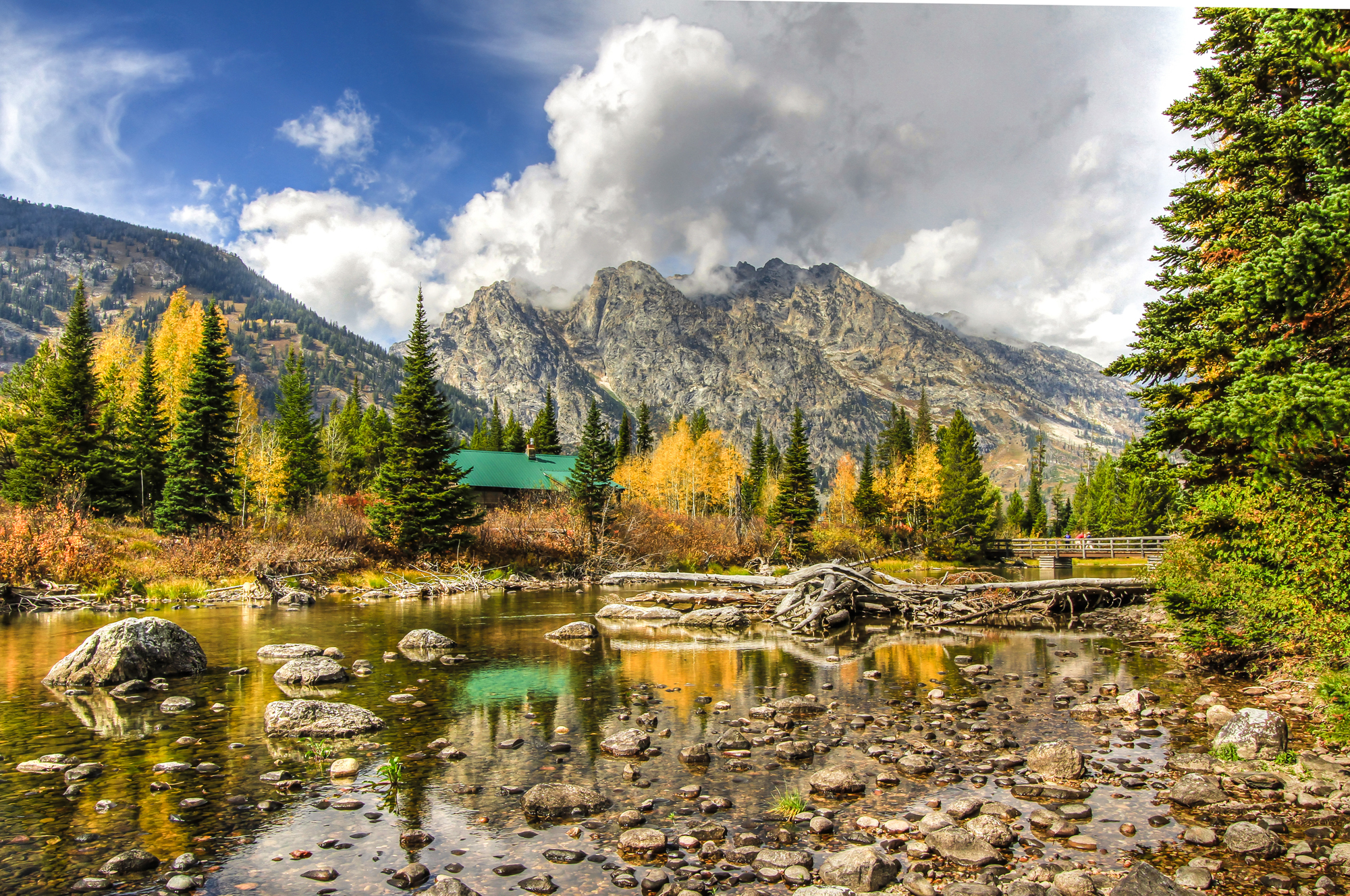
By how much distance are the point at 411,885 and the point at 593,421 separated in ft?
179

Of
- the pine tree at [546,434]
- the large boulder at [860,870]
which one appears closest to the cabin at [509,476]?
the pine tree at [546,434]

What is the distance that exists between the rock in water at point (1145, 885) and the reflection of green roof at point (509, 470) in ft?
204

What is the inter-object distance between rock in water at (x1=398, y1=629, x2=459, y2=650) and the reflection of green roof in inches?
1805

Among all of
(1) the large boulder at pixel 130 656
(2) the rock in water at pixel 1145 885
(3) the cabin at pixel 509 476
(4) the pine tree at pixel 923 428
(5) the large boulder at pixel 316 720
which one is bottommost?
(2) the rock in water at pixel 1145 885

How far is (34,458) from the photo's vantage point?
47.0 meters

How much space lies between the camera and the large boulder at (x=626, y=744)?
10.8 m

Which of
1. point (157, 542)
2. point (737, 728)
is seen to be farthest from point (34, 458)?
point (737, 728)

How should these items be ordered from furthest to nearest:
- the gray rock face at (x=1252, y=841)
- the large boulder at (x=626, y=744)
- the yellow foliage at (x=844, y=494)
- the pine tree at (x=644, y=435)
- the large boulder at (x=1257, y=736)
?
the pine tree at (x=644, y=435)
the yellow foliage at (x=844, y=494)
the large boulder at (x=626, y=744)
the large boulder at (x=1257, y=736)
the gray rock face at (x=1252, y=841)

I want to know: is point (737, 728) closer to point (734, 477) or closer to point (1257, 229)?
point (1257, 229)

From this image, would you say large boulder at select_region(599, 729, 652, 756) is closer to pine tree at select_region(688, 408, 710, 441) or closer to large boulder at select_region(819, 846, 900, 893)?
large boulder at select_region(819, 846, 900, 893)

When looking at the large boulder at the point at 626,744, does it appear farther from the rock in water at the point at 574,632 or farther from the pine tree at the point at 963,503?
the pine tree at the point at 963,503

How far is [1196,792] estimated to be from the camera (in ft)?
28.5

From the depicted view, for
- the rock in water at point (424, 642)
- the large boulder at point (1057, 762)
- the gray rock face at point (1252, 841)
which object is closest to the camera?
the gray rock face at point (1252, 841)

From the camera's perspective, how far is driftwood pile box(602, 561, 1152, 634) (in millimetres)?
27719
